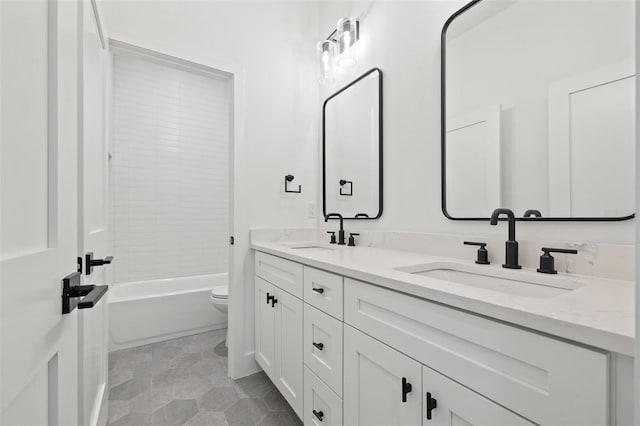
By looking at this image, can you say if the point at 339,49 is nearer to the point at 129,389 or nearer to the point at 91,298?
the point at 91,298

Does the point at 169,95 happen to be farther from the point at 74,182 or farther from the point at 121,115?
the point at 74,182

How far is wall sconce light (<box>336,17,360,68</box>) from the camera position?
191 centimetres

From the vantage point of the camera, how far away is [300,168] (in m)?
2.22

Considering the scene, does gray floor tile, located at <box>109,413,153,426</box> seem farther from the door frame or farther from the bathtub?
the bathtub

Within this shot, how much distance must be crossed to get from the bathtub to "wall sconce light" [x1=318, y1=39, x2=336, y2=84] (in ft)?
6.89

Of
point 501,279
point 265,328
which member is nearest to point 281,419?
point 265,328

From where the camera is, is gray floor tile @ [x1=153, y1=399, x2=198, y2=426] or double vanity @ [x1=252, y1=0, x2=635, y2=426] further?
gray floor tile @ [x1=153, y1=399, x2=198, y2=426]

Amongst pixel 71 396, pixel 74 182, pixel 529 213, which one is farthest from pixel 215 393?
pixel 529 213

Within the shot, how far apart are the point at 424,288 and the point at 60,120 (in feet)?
2.88

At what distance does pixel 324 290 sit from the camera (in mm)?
1184

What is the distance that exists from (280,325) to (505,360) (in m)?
1.18

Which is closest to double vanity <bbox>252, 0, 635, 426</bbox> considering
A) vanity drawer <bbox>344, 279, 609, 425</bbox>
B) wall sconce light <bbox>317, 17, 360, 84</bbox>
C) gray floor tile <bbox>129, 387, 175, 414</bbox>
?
vanity drawer <bbox>344, 279, 609, 425</bbox>

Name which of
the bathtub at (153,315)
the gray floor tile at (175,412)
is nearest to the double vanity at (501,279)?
the gray floor tile at (175,412)

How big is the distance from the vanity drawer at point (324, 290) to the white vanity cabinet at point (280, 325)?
0.08 meters
